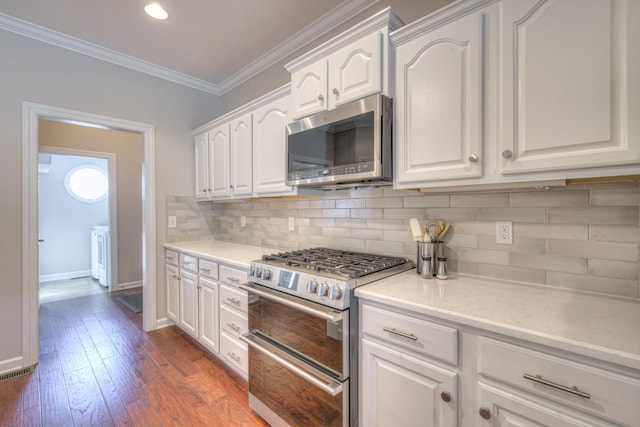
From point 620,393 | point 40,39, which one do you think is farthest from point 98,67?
point 620,393

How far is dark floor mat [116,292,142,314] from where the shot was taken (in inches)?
145

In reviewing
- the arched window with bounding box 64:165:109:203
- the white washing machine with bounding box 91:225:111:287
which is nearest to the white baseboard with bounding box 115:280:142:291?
the white washing machine with bounding box 91:225:111:287

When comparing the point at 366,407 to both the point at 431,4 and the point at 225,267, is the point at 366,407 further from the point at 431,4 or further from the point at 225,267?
the point at 431,4

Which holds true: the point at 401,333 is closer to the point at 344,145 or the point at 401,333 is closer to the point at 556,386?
the point at 556,386

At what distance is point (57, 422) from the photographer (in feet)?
5.75

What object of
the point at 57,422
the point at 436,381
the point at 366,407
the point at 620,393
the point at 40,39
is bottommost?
the point at 57,422

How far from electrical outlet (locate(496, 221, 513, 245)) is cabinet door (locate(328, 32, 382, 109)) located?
953 millimetres

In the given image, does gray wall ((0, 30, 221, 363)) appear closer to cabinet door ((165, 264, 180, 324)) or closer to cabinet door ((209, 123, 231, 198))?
cabinet door ((165, 264, 180, 324))

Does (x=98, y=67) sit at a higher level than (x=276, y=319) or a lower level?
higher

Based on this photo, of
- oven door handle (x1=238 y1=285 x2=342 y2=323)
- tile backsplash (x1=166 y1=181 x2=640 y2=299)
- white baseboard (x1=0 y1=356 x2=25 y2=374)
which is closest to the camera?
tile backsplash (x1=166 y1=181 x2=640 y2=299)

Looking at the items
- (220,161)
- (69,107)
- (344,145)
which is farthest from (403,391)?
(69,107)

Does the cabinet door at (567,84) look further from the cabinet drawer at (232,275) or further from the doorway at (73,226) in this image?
the doorway at (73,226)

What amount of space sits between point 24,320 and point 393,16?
3.46 meters

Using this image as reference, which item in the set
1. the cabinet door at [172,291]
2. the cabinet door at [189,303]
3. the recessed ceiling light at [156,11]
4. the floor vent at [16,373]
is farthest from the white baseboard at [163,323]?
the recessed ceiling light at [156,11]
